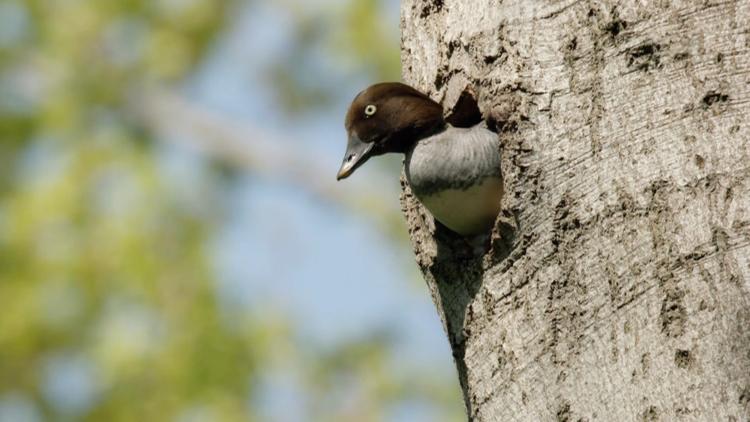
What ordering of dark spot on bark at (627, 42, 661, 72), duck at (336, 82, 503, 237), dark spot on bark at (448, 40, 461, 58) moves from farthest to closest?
dark spot on bark at (448, 40, 461, 58) < duck at (336, 82, 503, 237) < dark spot on bark at (627, 42, 661, 72)

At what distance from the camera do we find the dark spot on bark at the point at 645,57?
2.78 metres

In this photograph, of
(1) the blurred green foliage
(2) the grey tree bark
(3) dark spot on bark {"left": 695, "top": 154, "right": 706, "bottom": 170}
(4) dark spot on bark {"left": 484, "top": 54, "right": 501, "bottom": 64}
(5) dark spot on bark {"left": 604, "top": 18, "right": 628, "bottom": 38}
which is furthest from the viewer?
(1) the blurred green foliage

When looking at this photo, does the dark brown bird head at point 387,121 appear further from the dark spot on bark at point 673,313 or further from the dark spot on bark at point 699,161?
the dark spot on bark at point 673,313

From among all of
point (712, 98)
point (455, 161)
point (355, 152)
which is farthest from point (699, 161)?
point (355, 152)

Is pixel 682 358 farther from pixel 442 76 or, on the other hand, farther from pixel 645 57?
pixel 442 76

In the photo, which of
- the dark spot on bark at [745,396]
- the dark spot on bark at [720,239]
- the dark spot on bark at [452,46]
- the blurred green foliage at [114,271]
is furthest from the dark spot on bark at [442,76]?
the blurred green foliage at [114,271]

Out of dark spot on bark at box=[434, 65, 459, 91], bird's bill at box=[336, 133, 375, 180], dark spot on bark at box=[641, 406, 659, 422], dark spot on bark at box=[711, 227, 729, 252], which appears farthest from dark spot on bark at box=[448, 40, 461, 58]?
dark spot on bark at box=[641, 406, 659, 422]

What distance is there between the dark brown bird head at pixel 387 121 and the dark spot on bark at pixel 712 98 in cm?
112

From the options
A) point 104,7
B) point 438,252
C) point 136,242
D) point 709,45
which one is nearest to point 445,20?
point 438,252

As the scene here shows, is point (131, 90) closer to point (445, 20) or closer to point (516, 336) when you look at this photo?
point (445, 20)

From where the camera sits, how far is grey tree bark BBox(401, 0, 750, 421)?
98.6 inches

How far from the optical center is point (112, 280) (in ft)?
27.8

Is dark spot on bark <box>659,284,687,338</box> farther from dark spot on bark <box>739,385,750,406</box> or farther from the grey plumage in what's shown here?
the grey plumage

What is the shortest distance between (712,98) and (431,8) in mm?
1266
